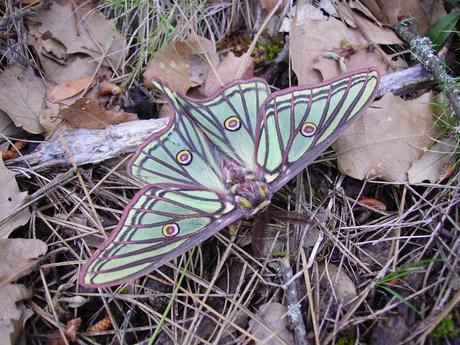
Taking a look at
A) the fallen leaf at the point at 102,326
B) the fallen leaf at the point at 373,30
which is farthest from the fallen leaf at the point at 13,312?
the fallen leaf at the point at 373,30

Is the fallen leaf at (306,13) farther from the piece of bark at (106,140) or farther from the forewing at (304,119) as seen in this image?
the forewing at (304,119)

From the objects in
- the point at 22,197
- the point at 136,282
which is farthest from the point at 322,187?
the point at 22,197

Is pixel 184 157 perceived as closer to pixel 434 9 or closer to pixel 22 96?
pixel 22 96

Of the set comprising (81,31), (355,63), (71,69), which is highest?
(355,63)

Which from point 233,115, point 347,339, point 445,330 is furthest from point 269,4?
point 445,330

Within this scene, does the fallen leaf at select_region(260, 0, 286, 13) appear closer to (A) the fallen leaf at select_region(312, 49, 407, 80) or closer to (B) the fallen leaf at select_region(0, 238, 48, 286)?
(A) the fallen leaf at select_region(312, 49, 407, 80)

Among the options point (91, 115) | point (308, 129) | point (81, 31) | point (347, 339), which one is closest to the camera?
point (347, 339)
